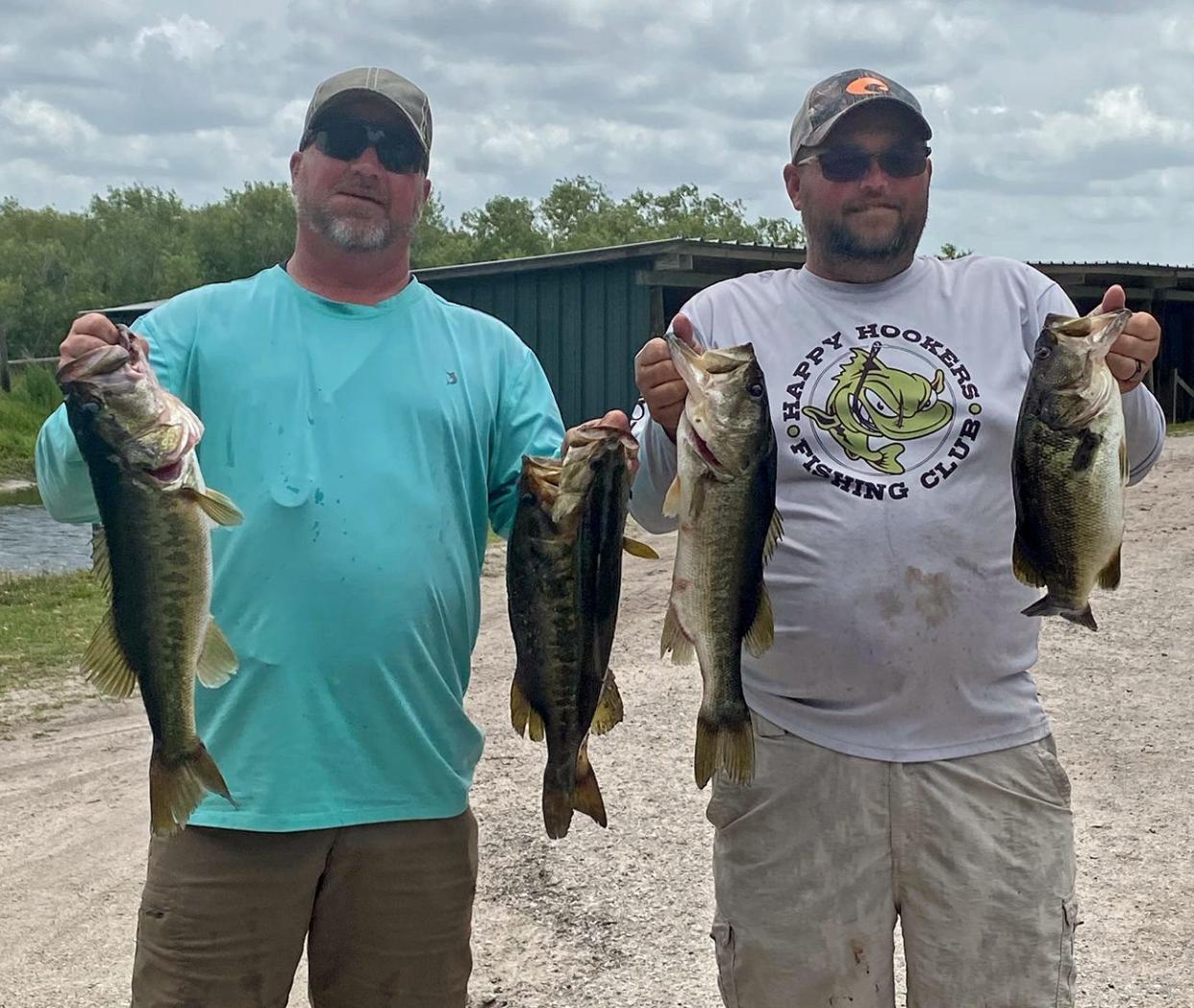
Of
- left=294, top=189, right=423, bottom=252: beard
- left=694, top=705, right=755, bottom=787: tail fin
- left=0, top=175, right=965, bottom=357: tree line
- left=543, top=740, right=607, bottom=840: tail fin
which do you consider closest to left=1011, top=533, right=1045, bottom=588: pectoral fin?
left=694, top=705, right=755, bottom=787: tail fin

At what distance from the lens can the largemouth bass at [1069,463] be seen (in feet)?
9.41

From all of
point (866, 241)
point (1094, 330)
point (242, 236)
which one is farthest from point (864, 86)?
point (242, 236)

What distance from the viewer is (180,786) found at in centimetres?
279

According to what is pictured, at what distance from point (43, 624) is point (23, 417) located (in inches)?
809

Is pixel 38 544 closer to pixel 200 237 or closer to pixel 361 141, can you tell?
pixel 361 141

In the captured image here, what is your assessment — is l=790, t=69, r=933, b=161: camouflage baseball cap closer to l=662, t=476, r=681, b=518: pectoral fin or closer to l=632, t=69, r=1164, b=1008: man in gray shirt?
l=632, t=69, r=1164, b=1008: man in gray shirt

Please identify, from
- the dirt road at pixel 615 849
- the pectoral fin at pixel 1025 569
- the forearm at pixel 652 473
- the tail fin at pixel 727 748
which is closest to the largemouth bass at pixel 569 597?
the tail fin at pixel 727 748

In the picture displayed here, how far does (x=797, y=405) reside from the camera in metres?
3.26

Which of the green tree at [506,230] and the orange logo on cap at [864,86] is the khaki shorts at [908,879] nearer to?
the orange logo on cap at [864,86]

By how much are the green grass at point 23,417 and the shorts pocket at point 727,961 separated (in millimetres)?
25865

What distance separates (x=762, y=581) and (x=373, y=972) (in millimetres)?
1409

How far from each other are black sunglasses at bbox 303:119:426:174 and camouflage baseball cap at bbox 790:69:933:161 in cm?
111

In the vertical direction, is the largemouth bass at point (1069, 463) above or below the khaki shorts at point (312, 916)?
above

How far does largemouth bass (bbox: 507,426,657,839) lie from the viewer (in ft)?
9.32
